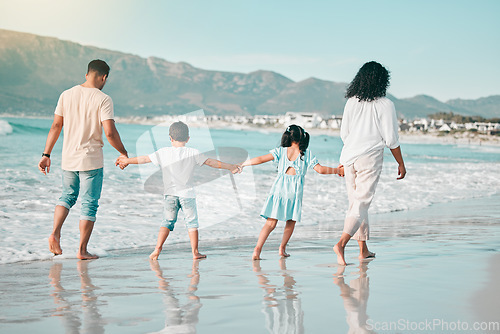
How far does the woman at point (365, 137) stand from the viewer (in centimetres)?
461

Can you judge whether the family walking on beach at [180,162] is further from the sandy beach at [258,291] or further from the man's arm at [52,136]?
the sandy beach at [258,291]

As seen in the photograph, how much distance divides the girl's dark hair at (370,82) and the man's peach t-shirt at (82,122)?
2.33 m

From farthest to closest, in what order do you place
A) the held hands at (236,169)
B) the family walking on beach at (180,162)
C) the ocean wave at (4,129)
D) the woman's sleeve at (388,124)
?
the ocean wave at (4,129)
the held hands at (236,169)
the family walking on beach at (180,162)
the woman's sleeve at (388,124)

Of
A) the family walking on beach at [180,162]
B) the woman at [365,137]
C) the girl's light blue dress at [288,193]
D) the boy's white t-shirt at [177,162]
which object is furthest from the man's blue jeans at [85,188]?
the woman at [365,137]

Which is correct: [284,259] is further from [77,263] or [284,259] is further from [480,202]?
[480,202]

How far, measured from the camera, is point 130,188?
11.1 metres

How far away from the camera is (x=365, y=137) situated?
462 cm

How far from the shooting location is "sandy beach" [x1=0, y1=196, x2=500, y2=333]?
285 centimetres

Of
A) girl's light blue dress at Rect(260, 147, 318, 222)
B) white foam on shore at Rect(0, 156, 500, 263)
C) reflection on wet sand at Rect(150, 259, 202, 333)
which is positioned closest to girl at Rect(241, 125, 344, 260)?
girl's light blue dress at Rect(260, 147, 318, 222)

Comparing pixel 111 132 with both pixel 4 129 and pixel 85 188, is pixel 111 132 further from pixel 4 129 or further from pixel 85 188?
pixel 4 129

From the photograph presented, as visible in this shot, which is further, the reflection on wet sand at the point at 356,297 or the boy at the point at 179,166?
the boy at the point at 179,166

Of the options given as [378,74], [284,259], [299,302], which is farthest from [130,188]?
[299,302]

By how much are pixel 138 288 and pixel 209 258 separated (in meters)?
1.43

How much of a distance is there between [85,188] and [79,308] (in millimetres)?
2058
